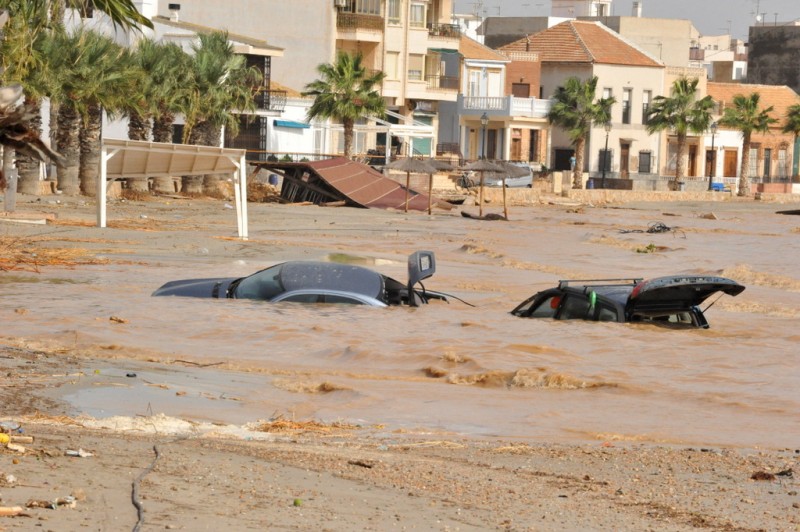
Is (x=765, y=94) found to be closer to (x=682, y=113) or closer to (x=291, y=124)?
(x=682, y=113)

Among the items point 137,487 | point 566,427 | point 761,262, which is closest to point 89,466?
point 137,487

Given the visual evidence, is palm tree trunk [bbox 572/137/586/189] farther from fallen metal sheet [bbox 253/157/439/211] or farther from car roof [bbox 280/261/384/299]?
car roof [bbox 280/261/384/299]

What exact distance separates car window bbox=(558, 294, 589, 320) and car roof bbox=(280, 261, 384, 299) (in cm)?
213

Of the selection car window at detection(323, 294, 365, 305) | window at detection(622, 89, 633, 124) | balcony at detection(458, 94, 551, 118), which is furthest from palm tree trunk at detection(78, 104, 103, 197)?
window at detection(622, 89, 633, 124)

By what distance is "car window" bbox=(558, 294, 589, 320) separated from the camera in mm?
15297

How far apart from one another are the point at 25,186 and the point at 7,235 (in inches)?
606

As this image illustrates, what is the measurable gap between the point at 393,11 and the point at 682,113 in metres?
21.3

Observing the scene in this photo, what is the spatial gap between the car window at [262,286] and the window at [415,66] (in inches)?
2322

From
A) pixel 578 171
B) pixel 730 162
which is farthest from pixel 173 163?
pixel 730 162

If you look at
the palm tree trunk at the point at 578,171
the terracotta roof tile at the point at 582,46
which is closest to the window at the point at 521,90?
the terracotta roof tile at the point at 582,46

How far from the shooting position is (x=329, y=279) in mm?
15438

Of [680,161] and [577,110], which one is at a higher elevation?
[577,110]

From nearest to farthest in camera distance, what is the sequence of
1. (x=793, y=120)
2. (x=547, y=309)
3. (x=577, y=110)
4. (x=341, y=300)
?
1. (x=341, y=300)
2. (x=547, y=309)
3. (x=577, y=110)
4. (x=793, y=120)

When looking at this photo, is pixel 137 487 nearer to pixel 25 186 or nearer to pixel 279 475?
pixel 279 475
